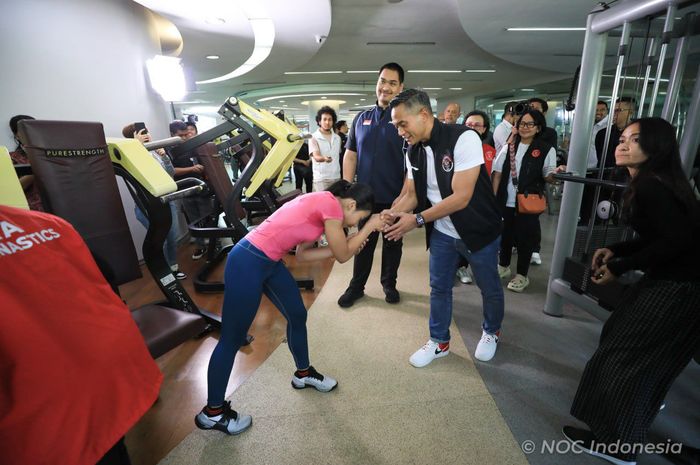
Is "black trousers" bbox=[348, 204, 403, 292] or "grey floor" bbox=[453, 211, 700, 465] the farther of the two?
"black trousers" bbox=[348, 204, 403, 292]

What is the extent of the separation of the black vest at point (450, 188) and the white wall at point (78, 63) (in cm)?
323

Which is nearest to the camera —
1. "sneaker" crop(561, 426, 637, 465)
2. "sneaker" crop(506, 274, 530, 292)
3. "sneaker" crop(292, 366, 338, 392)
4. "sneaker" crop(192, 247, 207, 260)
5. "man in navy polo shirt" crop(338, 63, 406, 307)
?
"sneaker" crop(561, 426, 637, 465)

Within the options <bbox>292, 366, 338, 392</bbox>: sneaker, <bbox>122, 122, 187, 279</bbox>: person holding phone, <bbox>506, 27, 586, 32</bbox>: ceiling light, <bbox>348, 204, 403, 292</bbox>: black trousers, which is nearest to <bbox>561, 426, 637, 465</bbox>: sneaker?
<bbox>292, 366, 338, 392</bbox>: sneaker

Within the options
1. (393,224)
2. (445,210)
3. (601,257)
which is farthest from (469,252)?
(601,257)

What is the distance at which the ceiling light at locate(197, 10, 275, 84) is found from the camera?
4562mm

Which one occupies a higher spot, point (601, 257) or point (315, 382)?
point (601, 257)

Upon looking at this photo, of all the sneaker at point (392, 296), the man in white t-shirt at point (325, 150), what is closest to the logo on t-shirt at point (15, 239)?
the sneaker at point (392, 296)

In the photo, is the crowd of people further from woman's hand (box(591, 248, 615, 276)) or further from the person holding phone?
the person holding phone

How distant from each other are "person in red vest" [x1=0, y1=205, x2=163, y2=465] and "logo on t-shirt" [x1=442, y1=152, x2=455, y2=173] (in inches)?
54.8

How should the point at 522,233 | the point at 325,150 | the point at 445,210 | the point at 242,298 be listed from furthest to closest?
the point at 325,150, the point at 522,233, the point at 445,210, the point at 242,298

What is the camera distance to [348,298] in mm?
2658

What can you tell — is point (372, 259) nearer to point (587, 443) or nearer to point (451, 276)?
point (451, 276)

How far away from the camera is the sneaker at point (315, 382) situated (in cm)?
176

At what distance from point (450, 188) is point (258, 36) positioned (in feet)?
18.6
